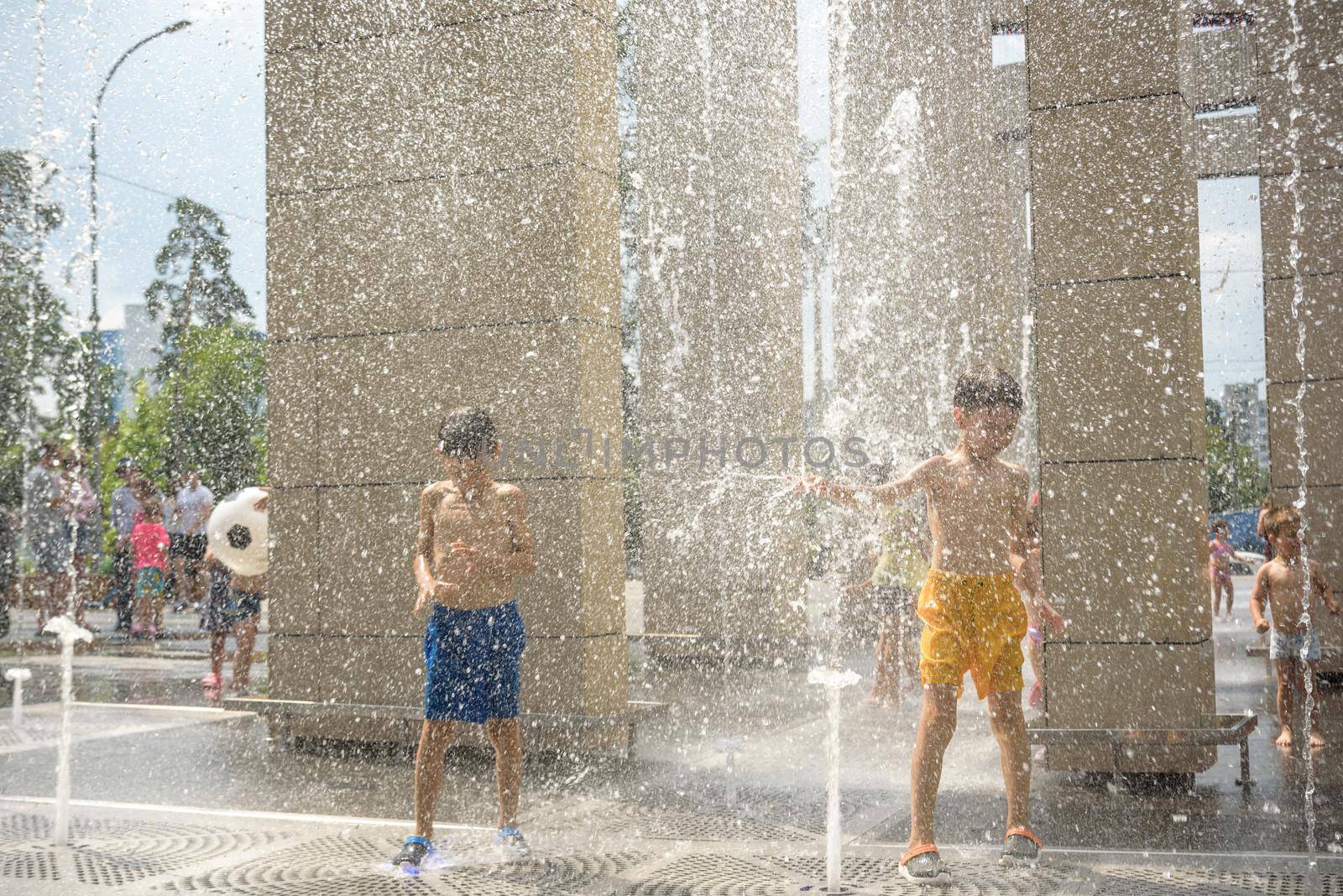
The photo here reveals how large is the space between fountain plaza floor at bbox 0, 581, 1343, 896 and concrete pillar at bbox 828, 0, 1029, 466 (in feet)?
23.2

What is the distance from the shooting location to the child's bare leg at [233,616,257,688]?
9633 millimetres

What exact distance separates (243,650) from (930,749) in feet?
21.3

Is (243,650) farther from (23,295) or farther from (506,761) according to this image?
(23,295)

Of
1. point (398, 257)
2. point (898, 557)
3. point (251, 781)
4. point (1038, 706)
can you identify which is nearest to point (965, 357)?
point (898, 557)

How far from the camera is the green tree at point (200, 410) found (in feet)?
99.5

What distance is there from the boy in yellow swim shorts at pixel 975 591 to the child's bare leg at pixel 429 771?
5.57 feet

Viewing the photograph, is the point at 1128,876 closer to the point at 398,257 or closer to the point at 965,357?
the point at 398,257

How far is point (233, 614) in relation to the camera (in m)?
9.70

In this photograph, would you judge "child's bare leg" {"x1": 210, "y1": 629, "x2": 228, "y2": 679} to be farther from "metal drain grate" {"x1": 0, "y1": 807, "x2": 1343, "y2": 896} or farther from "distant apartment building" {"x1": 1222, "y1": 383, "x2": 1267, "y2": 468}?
"distant apartment building" {"x1": 1222, "y1": 383, "x2": 1267, "y2": 468}

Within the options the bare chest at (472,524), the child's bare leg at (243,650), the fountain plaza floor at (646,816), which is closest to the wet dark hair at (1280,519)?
the fountain plaza floor at (646,816)

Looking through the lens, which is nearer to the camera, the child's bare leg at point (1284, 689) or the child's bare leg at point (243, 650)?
the child's bare leg at point (1284, 689)

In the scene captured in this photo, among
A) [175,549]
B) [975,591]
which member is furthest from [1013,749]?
[175,549]

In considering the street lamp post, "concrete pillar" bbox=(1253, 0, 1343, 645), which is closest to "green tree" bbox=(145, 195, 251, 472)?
the street lamp post

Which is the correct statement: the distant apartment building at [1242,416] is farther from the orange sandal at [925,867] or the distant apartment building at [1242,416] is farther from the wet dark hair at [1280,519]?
the orange sandal at [925,867]
